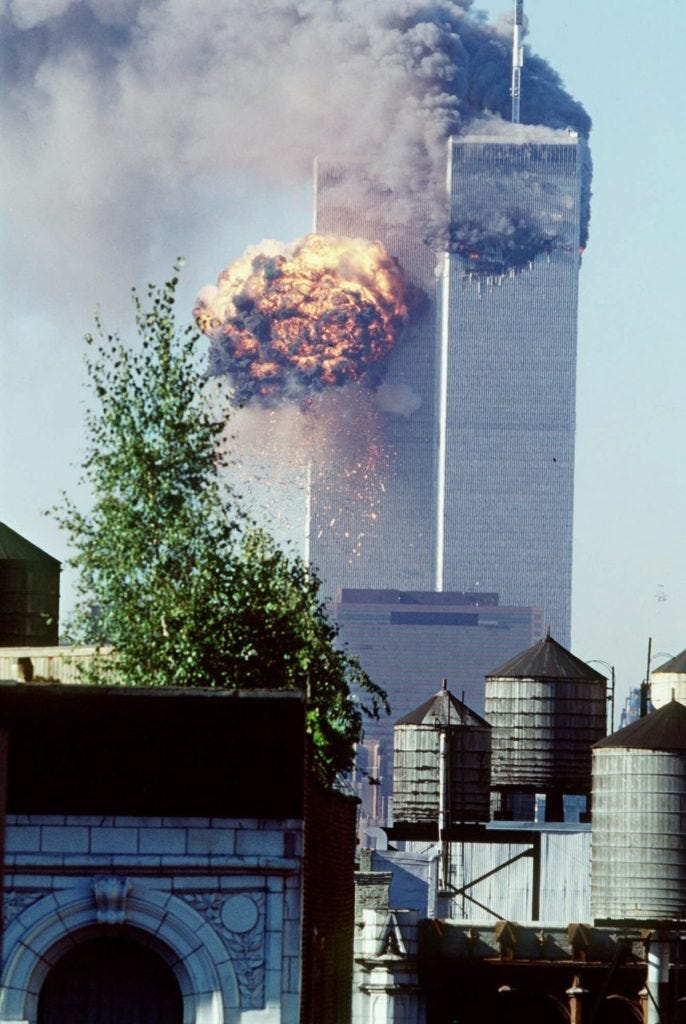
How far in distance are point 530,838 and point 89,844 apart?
47653 mm


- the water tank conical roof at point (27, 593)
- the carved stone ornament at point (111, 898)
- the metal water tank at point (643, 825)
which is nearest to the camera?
the carved stone ornament at point (111, 898)

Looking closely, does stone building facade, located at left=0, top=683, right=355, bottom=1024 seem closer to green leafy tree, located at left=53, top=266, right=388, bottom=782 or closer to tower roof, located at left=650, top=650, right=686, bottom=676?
green leafy tree, located at left=53, top=266, right=388, bottom=782

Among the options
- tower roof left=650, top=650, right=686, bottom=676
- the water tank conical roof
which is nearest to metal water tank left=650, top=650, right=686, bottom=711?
tower roof left=650, top=650, right=686, bottom=676

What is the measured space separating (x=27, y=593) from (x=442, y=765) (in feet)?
53.3

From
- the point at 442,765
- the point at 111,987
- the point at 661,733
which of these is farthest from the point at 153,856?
the point at 442,765

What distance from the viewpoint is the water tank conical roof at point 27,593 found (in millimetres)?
58438

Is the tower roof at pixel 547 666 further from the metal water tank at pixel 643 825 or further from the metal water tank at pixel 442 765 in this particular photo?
the metal water tank at pixel 643 825

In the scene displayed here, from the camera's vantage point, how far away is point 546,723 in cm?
7388

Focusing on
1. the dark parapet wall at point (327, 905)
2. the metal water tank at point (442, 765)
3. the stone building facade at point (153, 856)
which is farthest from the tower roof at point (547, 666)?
the stone building facade at point (153, 856)

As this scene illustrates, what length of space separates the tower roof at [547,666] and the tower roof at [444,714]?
1.56 metres

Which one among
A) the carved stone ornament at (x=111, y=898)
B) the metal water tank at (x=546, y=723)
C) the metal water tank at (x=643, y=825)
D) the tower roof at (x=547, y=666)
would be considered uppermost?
the tower roof at (x=547, y=666)

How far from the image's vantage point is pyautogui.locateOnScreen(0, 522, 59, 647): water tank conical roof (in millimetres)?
58438

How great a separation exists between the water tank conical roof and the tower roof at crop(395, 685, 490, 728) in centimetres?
1545

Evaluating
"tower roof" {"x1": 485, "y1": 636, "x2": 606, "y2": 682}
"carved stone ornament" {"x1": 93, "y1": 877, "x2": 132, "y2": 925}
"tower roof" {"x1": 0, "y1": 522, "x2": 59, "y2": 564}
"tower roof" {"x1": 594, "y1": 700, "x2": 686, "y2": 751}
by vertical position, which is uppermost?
"tower roof" {"x1": 0, "y1": 522, "x2": 59, "y2": 564}
